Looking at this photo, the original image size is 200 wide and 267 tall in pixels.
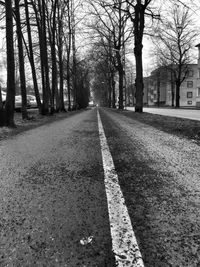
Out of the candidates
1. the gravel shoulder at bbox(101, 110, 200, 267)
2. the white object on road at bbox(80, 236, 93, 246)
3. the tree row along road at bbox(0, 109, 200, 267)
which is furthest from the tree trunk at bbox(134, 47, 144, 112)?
the white object on road at bbox(80, 236, 93, 246)

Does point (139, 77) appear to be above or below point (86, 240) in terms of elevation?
above

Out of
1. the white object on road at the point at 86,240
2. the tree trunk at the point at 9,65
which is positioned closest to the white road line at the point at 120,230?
the white object on road at the point at 86,240

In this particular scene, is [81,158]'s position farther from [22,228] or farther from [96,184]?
[22,228]

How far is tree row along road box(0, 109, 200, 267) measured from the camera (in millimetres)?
1728

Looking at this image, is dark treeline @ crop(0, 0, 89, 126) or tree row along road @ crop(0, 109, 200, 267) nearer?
tree row along road @ crop(0, 109, 200, 267)

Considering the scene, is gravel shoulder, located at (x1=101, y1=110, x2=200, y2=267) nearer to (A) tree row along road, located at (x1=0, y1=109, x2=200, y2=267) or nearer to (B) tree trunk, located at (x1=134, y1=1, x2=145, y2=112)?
(A) tree row along road, located at (x1=0, y1=109, x2=200, y2=267)

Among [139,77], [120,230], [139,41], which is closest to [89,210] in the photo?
[120,230]

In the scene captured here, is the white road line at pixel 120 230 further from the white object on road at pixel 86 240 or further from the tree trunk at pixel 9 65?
the tree trunk at pixel 9 65

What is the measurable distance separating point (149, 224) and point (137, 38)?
20.9 meters

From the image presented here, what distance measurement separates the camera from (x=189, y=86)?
284 feet

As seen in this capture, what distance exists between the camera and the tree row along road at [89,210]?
1.73 m

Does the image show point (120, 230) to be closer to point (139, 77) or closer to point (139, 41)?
point (139, 77)

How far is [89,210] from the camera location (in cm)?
244

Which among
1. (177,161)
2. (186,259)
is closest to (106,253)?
(186,259)
